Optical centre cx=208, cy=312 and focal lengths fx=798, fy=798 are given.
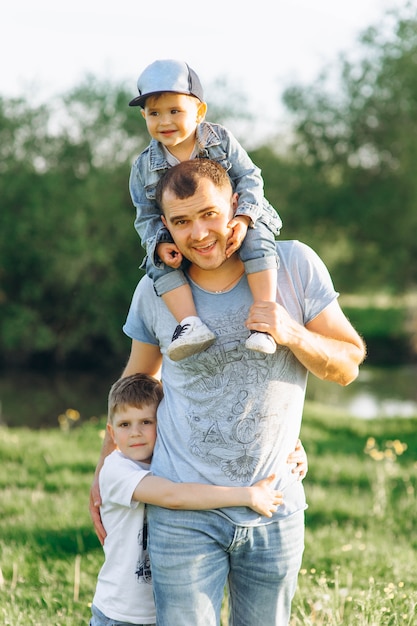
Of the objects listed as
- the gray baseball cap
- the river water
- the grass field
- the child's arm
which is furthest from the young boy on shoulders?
the river water

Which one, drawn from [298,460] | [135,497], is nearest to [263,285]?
[298,460]

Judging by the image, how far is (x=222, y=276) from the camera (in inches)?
115

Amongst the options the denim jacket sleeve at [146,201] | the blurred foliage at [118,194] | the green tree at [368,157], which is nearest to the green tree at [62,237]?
the blurred foliage at [118,194]

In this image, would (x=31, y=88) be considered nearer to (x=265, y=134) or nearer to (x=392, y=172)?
(x=265, y=134)

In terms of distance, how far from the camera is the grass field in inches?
156

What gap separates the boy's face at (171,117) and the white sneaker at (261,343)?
98cm

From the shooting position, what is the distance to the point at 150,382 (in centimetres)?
312

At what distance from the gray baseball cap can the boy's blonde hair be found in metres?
1.13

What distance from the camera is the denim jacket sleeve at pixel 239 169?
10.2 feet

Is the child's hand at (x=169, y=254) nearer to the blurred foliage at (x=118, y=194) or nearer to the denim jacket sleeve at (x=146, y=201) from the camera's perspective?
the denim jacket sleeve at (x=146, y=201)

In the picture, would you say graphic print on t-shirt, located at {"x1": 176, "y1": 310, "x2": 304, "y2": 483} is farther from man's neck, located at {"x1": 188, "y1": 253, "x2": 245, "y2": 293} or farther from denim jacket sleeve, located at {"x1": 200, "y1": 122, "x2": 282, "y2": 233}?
denim jacket sleeve, located at {"x1": 200, "y1": 122, "x2": 282, "y2": 233}

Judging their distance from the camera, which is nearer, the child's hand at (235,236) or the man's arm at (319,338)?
the man's arm at (319,338)

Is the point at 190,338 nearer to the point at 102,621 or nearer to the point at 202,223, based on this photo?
the point at 202,223

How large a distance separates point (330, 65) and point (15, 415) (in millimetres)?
18813
